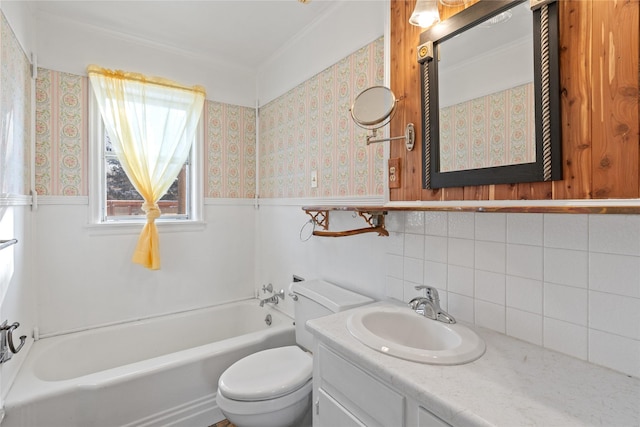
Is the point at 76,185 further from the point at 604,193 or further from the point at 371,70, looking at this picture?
the point at 604,193

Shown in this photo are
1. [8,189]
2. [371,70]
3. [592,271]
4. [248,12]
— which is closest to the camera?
[592,271]

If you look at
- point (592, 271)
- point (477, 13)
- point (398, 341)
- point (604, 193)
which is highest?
point (477, 13)

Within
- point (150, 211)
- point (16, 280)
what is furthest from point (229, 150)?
point (16, 280)

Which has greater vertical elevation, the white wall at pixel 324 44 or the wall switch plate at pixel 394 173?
the white wall at pixel 324 44

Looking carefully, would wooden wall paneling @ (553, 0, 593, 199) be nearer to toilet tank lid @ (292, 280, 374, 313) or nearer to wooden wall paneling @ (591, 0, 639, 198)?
wooden wall paneling @ (591, 0, 639, 198)

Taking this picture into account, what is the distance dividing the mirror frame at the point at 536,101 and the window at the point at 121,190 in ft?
6.45

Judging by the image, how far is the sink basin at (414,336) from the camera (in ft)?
3.13

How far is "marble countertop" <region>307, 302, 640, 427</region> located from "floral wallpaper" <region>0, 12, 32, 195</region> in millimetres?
1800

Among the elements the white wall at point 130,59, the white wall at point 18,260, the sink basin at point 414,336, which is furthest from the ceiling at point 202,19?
the sink basin at point 414,336

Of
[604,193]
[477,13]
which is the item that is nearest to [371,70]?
[477,13]

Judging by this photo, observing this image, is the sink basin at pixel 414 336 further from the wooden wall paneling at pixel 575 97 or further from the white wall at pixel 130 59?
the white wall at pixel 130 59

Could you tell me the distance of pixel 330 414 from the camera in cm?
115

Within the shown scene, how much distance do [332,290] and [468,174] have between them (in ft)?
3.25

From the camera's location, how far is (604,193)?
2.79ft
